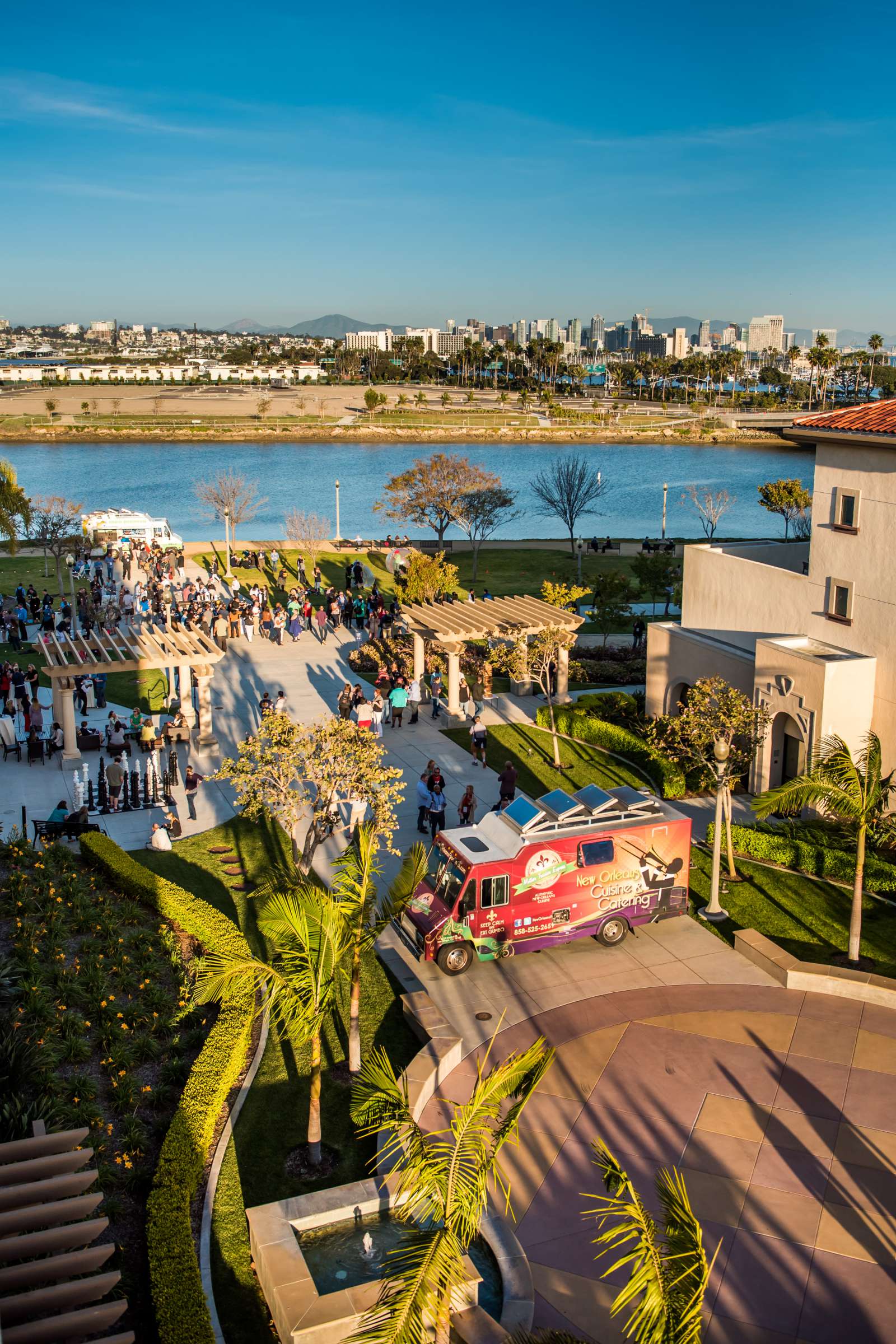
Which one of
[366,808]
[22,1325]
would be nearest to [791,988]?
[366,808]

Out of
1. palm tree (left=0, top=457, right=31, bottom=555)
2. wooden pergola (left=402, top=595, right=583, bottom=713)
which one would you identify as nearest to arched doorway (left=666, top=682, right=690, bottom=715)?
wooden pergola (left=402, top=595, right=583, bottom=713)

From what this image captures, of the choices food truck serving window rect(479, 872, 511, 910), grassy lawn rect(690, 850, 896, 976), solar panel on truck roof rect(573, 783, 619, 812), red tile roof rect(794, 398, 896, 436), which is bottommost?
grassy lawn rect(690, 850, 896, 976)

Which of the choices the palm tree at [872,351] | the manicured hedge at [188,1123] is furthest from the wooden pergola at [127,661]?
the palm tree at [872,351]

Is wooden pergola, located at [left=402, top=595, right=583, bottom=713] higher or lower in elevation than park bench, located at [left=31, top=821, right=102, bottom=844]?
higher

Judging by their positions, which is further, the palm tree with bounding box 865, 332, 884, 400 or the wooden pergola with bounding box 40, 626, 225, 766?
the palm tree with bounding box 865, 332, 884, 400

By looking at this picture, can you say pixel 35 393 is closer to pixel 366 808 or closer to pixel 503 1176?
pixel 366 808

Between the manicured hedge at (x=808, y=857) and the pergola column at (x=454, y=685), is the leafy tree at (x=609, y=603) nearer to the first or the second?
the pergola column at (x=454, y=685)

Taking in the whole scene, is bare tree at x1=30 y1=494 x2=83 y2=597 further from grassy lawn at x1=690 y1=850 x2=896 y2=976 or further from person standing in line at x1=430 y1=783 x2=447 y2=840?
grassy lawn at x1=690 y1=850 x2=896 y2=976

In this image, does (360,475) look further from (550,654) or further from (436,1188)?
(436,1188)
